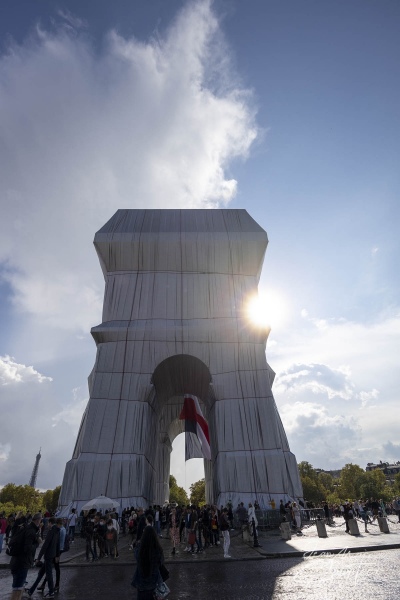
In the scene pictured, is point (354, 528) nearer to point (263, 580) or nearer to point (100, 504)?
point (263, 580)

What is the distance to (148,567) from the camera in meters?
5.29

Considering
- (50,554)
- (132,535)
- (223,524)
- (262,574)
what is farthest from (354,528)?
(50,554)

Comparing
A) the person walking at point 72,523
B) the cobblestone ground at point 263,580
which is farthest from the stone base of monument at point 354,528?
the person walking at point 72,523

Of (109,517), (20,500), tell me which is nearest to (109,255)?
(109,517)

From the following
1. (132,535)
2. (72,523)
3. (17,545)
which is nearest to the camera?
(17,545)

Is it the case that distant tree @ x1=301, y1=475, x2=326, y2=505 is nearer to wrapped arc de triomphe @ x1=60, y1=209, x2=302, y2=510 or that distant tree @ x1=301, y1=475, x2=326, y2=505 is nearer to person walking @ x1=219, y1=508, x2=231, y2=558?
wrapped arc de triomphe @ x1=60, y1=209, x2=302, y2=510

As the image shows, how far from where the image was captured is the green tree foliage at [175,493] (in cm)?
9454

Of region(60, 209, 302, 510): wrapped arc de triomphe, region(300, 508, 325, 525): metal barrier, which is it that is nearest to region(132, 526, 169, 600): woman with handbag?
region(60, 209, 302, 510): wrapped arc de triomphe

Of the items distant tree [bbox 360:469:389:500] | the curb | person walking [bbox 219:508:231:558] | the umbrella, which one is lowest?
the curb

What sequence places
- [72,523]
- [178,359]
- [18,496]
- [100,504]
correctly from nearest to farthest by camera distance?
[100,504] → [72,523] → [178,359] → [18,496]

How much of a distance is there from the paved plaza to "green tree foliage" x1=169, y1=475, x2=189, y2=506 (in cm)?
8595

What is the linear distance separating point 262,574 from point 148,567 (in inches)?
218

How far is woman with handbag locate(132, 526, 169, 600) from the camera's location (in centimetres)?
521

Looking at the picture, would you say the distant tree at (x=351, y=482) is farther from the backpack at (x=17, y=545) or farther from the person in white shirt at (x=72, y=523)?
the backpack at (x=17, y=545)
